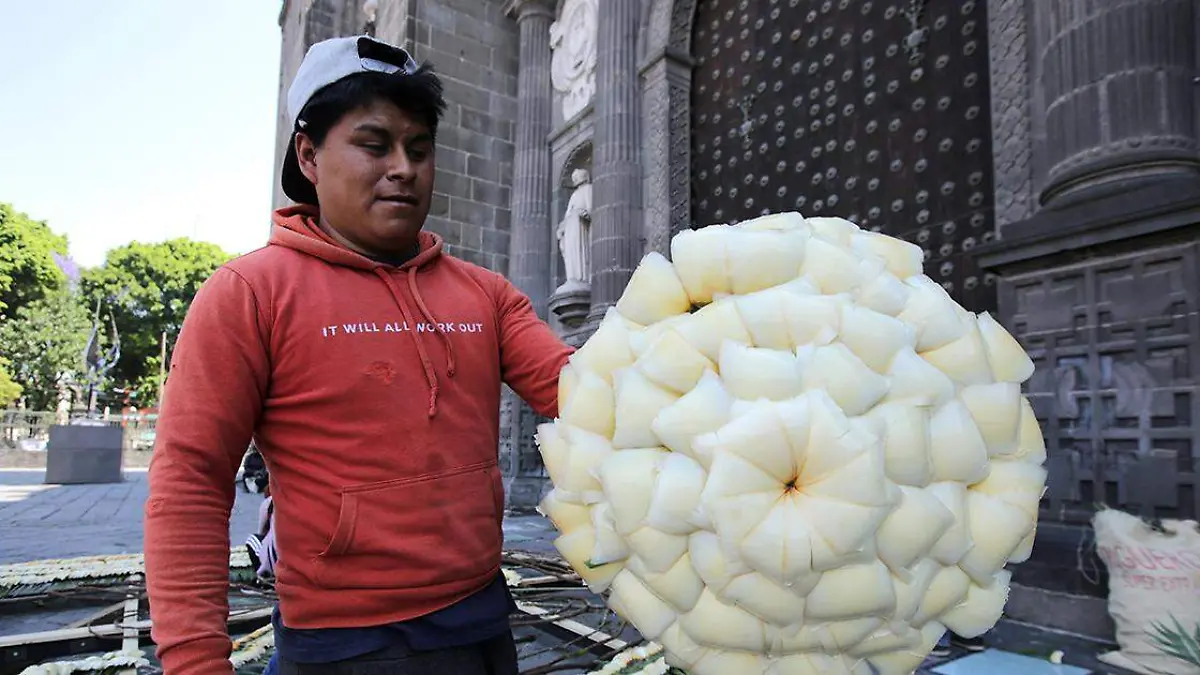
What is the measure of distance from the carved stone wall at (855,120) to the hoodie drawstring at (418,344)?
3.62 m

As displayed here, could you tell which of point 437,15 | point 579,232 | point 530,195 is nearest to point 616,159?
point 579,232

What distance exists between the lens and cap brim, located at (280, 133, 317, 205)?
4.42ft

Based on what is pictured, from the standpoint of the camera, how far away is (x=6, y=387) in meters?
28.5

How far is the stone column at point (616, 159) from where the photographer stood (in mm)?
7680

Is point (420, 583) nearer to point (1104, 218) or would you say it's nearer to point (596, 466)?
point (596, 466)

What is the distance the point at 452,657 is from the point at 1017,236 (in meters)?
3.41

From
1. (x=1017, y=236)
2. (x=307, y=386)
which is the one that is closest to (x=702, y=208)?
(x=1017, y=236)

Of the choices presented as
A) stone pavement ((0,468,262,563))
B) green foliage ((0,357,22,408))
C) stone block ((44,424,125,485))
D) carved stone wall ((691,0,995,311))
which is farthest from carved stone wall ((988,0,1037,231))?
green foliage ((0,357,22,408))

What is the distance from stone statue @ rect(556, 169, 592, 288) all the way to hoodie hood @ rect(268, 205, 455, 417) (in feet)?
23.7

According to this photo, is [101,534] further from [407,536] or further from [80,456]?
[80,456]

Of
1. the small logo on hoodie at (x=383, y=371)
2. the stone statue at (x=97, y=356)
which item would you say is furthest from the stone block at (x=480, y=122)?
→ the stone statue at (x=97, y=356)

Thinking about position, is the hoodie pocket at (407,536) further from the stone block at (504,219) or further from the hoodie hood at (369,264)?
the stone block at (504,219)

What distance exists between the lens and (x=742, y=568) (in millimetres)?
652

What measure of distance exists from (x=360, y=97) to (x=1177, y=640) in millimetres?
2868
